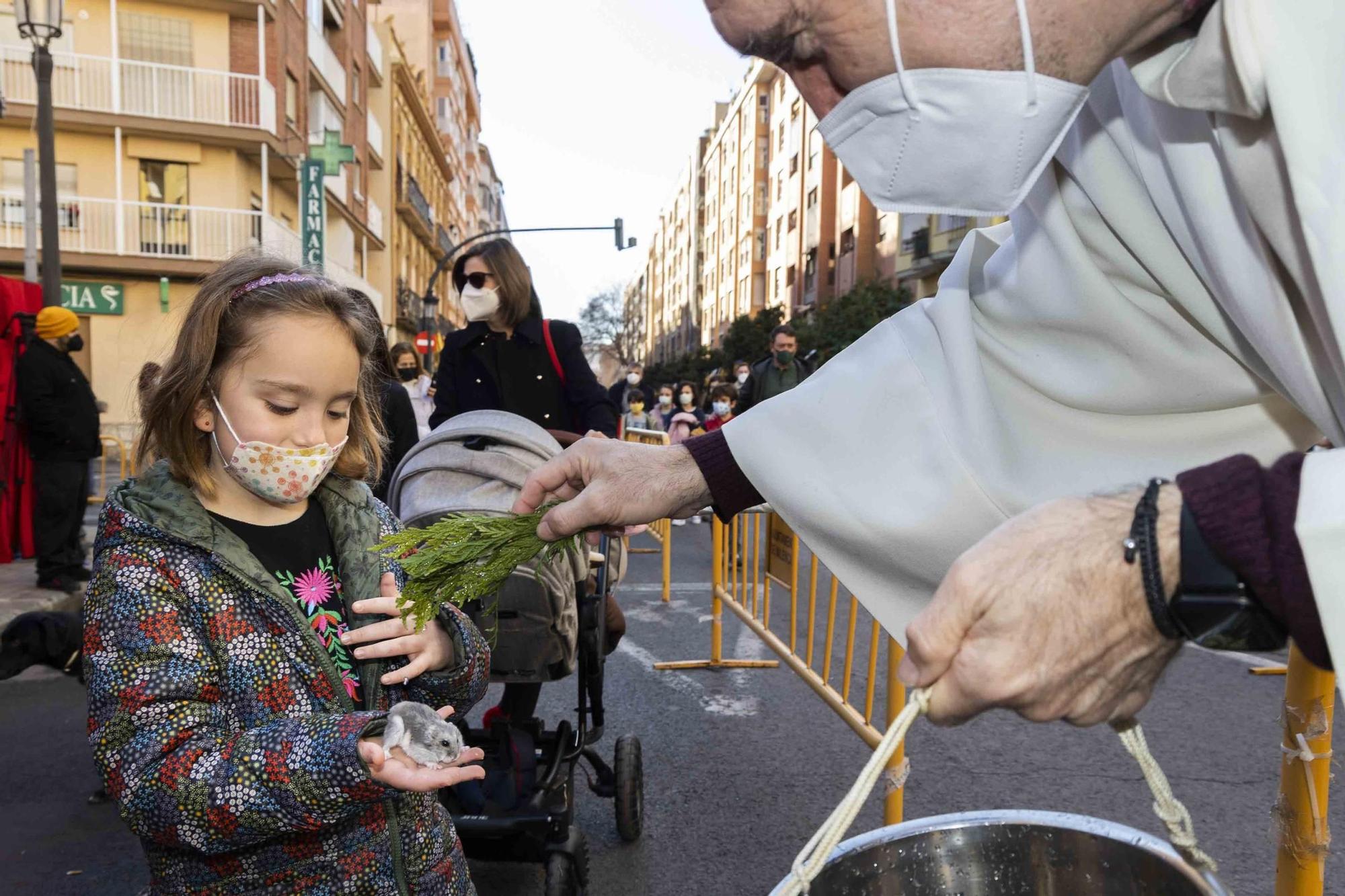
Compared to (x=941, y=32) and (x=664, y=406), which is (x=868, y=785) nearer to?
(x=941, y=32)

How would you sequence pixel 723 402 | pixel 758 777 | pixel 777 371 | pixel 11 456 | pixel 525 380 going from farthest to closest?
pixel 723 402 < pixel 777 371 < pixel 11 456 < pixel 525 380 < pixel 758 777

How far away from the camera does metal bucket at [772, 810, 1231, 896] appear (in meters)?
1.51

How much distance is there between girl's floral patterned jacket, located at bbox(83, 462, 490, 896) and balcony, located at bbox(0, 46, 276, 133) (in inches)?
999

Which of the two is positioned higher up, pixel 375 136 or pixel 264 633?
pixel 375 136

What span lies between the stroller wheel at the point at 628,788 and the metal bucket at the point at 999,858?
193 centimetres

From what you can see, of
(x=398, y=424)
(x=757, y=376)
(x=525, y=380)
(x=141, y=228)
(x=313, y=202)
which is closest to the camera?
(x=525, y=380)

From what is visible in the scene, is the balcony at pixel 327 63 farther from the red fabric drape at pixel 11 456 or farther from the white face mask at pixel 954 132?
the white face mask at pixel 954 132

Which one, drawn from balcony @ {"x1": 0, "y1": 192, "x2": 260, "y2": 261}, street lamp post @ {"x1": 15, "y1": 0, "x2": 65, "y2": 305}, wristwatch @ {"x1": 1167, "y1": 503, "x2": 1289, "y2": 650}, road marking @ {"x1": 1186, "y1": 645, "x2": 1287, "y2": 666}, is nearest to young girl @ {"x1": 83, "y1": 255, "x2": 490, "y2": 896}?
wristwatch @ {"x1": 1167, "y1": 503, "x2": 1289, "y2": 650}

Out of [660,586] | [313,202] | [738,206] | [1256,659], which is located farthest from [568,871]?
[738,206]

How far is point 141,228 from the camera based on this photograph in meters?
23.8

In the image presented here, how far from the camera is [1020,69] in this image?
119cm

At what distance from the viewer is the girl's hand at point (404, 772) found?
1.37 metres

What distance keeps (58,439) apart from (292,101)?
75.2ft

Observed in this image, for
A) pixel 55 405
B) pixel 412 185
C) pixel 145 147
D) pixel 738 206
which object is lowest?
pixel 55 405
